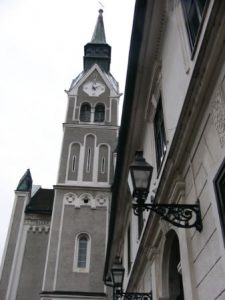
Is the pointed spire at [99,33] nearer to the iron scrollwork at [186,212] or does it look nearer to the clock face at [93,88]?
the clock face at [93,88]

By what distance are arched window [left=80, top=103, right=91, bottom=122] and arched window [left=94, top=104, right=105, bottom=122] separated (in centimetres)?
56

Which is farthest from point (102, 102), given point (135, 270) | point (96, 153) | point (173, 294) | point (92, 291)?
point (173, 294)

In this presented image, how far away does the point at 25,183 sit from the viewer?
A: 90.2 feet

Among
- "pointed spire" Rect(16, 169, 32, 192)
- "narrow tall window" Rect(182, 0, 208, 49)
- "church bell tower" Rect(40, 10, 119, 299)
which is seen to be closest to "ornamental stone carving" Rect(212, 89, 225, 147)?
"narrow tall window" Rect(182, 0, 208, 49)

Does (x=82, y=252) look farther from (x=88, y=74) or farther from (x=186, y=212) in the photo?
(x=186, y=212)

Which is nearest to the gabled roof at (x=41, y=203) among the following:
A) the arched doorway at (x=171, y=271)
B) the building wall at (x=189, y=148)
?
the building wall at (x=189, y=148)

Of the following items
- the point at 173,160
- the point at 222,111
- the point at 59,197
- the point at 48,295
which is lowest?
the point at 222,111

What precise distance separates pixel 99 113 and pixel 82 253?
11.7m

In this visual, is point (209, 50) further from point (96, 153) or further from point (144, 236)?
point (96, 153)

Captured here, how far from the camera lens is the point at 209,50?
4641mm

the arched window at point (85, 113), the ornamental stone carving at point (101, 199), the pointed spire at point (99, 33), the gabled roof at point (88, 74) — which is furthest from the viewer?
the pointed spire at point (99, 33)

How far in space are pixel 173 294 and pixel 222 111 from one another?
14.1 ft

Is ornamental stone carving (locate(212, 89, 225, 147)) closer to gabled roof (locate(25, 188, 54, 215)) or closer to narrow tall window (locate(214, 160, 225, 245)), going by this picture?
narrow tall window (locate(214, 160, 225, 245))

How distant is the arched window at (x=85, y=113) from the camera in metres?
28.8
